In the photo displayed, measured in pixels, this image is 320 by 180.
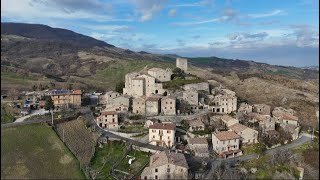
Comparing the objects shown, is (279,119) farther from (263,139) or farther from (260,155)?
(260,155)

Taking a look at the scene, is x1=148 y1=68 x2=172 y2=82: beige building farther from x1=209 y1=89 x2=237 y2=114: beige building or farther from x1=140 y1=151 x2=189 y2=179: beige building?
x1=140 y1=151 x2=189 y2=179: beige building

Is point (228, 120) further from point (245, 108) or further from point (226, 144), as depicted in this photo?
point (245, 108)

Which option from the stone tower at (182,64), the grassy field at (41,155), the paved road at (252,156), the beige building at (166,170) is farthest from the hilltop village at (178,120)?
the stone tower at (182,64)

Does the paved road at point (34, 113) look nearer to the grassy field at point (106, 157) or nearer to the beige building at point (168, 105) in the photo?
the grassy field at point (106, 157)

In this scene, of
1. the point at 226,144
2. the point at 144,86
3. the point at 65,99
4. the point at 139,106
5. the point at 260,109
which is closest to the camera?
the point at 226,144

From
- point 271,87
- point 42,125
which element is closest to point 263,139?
point 42,125

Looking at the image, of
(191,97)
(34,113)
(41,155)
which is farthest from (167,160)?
(34,113)
